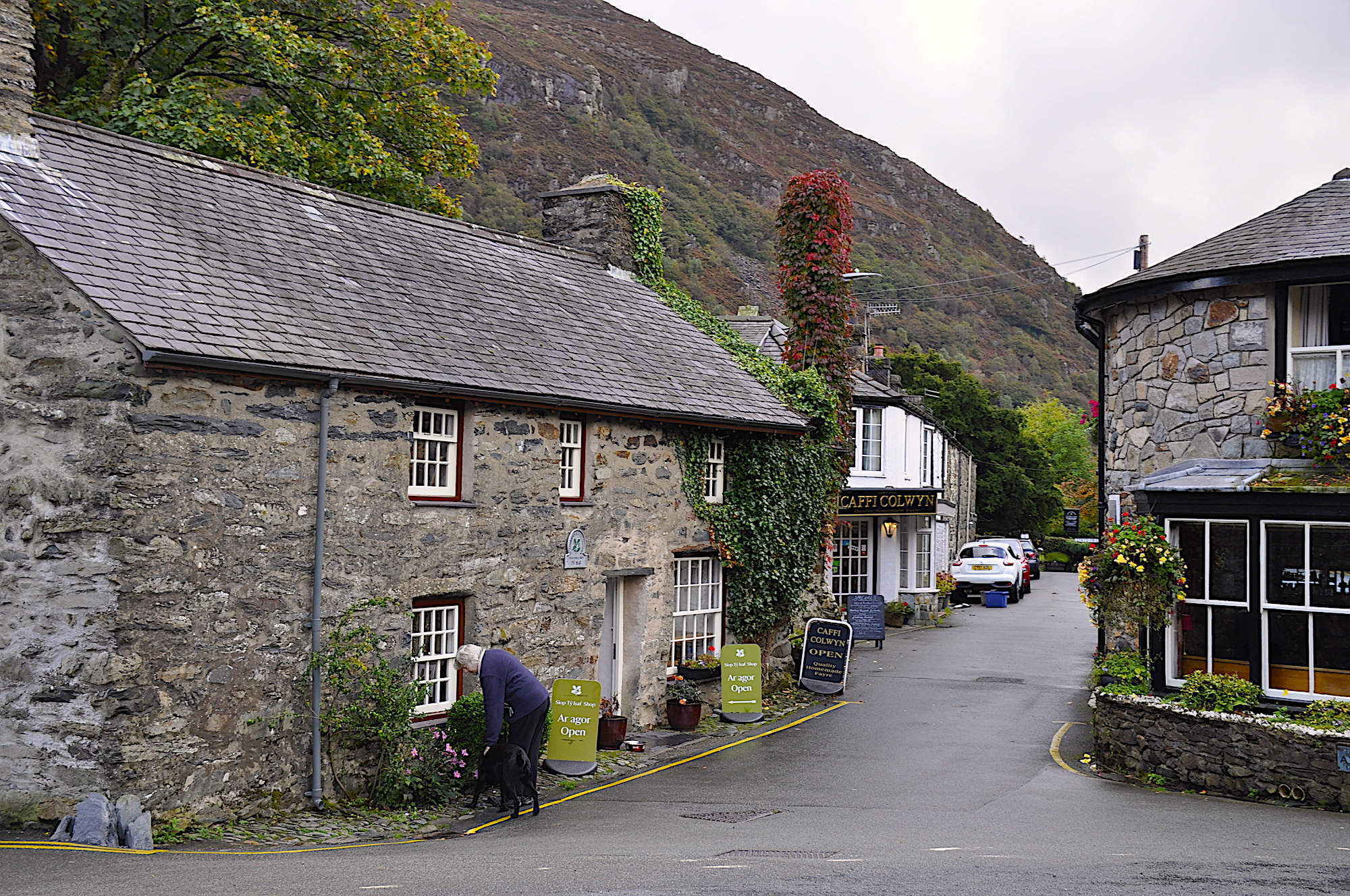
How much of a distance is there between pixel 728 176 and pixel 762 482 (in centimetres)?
10248

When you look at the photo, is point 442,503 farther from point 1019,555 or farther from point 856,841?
point 1019,555

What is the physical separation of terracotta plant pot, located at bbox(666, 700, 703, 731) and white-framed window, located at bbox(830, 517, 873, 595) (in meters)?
15.7

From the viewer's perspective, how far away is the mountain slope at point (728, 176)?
88875 millimetres

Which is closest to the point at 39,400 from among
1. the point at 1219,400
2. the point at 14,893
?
the point at 14,893

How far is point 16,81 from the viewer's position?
464 inches

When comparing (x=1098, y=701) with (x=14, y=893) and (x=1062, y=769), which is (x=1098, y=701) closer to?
(x=1062, y=769)

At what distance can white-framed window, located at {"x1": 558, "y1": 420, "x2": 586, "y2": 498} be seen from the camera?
15078 mm

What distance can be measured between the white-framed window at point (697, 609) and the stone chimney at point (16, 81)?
9.79m

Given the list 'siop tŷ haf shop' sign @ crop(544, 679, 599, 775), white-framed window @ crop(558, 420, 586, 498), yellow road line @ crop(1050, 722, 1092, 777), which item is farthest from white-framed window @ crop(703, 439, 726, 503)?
yellow road line @ crop(1050, 722, 1092, 777)

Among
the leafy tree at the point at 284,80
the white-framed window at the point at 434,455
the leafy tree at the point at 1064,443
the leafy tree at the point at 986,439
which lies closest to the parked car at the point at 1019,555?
the leafy tree at the point at 986,439

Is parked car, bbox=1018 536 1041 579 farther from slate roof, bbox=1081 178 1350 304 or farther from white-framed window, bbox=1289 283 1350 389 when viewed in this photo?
white-framed window, bbox=1289 283 1350 389

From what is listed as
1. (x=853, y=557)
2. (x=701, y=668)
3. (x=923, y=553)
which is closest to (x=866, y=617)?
(x=853, y=557)

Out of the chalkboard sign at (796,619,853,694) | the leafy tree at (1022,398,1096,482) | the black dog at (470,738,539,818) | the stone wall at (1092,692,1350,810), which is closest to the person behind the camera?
the black dog at (470,738,539,818)

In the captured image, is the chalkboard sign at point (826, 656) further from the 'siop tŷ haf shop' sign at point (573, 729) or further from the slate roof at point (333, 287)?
the 'siop tŷ haf shop' sign at point (573, 729)
